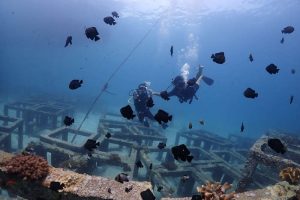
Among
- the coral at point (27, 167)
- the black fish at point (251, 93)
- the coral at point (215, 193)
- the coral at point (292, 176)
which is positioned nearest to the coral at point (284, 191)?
the coral at point (292, 176)

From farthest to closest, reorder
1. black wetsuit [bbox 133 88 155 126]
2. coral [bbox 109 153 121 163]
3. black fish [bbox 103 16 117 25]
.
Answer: black wetsuit [bbox 133 88 155 126] < coral [bbox 109 153 121 163] < black fish [bbox 103 16 117 25]

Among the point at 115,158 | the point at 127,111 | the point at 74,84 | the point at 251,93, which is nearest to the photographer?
the point at 127,111

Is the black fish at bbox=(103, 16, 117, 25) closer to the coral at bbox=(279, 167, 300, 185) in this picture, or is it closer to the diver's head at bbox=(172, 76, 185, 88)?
the diver's head at bbox=(172, 76, 185, 88)

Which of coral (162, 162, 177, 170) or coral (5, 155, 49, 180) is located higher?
coral (5, 155, 49, 180)

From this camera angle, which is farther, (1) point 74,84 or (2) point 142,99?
(2) point 142,99

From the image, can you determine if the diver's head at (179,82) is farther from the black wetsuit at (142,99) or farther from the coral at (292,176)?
the coral at (292,176)

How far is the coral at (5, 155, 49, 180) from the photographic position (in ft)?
17.7

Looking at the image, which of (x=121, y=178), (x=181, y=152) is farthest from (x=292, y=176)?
(x=121, y=178)

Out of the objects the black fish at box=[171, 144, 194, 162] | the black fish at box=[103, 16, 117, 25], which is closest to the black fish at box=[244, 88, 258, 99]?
the black fish at box=[171, 144, 194, 162]

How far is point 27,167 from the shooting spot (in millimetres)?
5512

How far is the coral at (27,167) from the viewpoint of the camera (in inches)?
213

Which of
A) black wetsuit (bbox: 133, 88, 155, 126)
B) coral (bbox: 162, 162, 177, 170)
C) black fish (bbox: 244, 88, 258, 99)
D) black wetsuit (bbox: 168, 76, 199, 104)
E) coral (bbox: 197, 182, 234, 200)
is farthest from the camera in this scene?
black wetsuit (bbox: 168, 76, 199, 104)

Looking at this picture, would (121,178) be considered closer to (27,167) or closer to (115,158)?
(27,167)

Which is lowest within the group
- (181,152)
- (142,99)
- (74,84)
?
(181,152)
